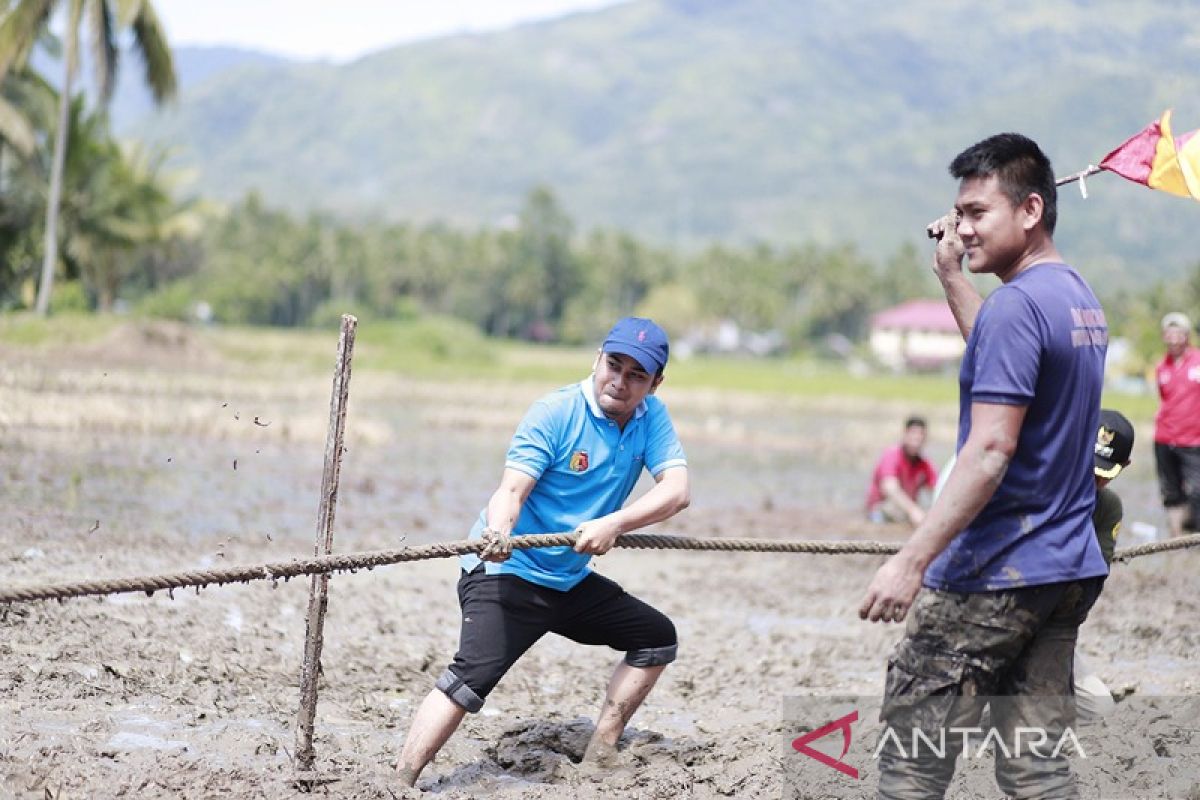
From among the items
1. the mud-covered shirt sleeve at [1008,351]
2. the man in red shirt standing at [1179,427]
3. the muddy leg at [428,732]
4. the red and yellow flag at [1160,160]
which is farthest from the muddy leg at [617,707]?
the man in red shirt standing at [1179,427]

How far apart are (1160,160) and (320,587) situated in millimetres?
3732

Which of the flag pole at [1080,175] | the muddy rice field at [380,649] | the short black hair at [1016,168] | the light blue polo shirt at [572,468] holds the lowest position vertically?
the muddy rice field at [380,649]

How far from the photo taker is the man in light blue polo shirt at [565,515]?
15.3 feet

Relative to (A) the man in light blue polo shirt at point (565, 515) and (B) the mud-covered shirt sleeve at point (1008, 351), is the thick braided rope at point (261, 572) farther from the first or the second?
(B) the mud-covered shirt sleeve at point (1008, 351)

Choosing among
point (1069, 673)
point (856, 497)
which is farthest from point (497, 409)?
point (1069, 673)

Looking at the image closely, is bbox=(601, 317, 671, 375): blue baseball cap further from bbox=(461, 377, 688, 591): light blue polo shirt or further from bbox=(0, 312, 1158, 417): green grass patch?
bbox=(0, 312, 1158, 417): green grass patch

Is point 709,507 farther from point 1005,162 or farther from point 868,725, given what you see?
point 1005,162

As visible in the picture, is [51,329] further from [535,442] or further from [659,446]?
[535,442]

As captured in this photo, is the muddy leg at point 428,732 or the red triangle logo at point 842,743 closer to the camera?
the muddy leg at point 428,732

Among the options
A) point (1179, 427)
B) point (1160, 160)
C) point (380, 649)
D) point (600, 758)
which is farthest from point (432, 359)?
point (1160, 160)

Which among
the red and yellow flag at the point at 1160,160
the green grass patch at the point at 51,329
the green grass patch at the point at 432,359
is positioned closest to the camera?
the red and yellow flag at the point at 1160,160

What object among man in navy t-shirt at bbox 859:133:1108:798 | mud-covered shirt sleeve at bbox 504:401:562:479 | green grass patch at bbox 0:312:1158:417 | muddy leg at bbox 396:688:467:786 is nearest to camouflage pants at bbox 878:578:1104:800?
man in navy t-shirt at bbox 859:133:1108:798

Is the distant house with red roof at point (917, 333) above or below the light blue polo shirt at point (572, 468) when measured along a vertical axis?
above

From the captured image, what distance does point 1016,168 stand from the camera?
3.59 metres
